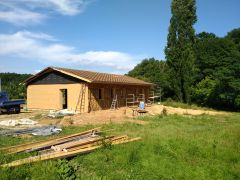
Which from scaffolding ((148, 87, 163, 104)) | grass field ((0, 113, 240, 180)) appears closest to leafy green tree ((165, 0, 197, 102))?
scaffolding ((148, 87, 163, 104))

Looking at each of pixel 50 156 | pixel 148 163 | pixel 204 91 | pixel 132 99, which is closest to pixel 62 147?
pixel 50 156

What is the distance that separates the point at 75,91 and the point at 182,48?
17.0 meters

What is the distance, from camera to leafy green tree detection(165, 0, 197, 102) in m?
35.0

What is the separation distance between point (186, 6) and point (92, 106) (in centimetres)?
1989

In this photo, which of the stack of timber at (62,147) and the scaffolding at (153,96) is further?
the scaffolding at (153,96)

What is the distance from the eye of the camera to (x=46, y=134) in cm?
1217

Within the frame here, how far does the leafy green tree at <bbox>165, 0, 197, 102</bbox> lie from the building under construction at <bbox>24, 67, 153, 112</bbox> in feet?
28.6

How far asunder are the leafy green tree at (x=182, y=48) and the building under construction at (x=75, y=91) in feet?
28.6

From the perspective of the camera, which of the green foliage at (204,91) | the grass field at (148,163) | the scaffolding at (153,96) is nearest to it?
the grass field at (148,163)

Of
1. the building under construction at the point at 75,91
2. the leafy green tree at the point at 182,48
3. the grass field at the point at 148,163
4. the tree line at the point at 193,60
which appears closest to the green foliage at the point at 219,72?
the tree line at the point at 193,60

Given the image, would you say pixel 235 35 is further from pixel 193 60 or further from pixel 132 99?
pixel 132 99

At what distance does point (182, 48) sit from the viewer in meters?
35.2

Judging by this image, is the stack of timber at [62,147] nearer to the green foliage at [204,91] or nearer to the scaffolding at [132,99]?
the scaffolding at [132,99]

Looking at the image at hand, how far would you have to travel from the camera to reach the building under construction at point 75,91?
23.1 meters
